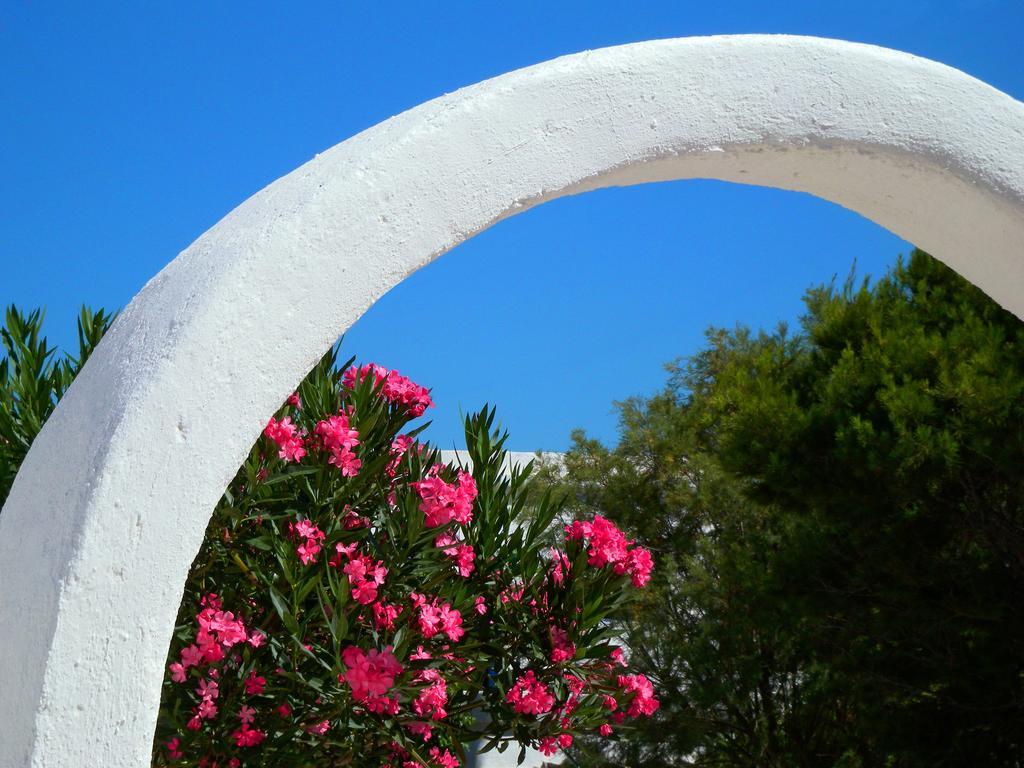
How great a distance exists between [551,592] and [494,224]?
1.85 metres

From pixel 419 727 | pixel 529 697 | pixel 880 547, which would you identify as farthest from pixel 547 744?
pixel 880 547

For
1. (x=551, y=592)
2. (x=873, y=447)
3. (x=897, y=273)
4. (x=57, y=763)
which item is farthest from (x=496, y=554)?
(x=897, y=273)

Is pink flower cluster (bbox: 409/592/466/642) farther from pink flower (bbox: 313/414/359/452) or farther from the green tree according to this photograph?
the green tree

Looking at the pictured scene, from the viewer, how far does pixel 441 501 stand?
3467 mm

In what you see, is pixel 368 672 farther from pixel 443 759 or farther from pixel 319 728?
pixel 443 759

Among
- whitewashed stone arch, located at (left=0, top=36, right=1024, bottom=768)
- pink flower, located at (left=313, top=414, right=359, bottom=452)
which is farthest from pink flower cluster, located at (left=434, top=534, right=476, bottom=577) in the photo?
whitewashed stone arch, located at (left=0, top=36, right=1024, bottom=768)

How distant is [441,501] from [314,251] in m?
1.59

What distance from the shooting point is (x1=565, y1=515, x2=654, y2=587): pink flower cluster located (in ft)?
12.3

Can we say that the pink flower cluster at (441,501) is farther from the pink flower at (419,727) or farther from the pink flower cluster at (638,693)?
the pink flower cluster at (638,693)

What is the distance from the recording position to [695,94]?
2285mm

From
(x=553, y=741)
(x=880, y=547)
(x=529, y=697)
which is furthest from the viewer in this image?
(x=880, y=547)

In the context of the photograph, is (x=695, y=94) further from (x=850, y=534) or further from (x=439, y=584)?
(x=850, y=534)

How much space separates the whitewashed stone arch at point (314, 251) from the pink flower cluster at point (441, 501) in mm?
1445

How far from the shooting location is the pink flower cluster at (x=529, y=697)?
3523 mm
